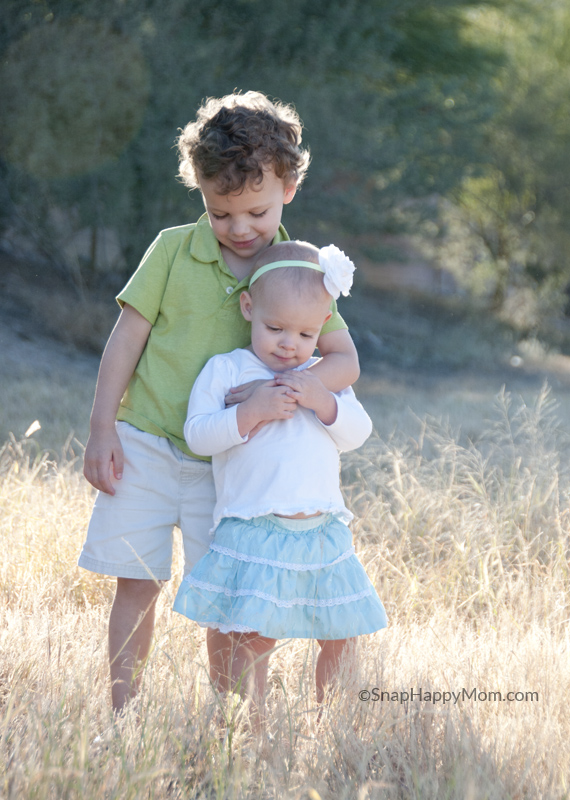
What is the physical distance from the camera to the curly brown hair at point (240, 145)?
2.15 meters

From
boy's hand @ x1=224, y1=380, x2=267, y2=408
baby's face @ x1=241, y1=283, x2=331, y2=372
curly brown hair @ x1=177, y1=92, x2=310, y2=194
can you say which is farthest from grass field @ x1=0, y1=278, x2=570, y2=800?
curly brown hair @ x1=177, y1=92, x2=310, y2=194

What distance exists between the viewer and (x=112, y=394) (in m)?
2.27

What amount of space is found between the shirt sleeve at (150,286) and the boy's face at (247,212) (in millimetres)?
175

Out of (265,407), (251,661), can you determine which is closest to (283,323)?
(265,407)

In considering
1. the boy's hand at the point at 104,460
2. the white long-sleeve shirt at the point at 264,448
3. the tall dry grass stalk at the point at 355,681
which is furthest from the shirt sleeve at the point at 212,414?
the tall dry grass stalk at the point at 355,681

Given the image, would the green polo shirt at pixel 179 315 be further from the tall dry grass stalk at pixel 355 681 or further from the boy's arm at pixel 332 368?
the tall dry grass stalk at pixel 355 681

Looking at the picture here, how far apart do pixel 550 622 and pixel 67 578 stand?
173 centimetres

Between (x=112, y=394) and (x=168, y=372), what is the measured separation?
0.17 metres

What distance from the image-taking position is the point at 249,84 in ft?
31.9

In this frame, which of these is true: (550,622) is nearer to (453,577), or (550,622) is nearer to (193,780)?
(453,577)

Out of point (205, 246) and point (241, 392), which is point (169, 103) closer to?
point (205, 246)

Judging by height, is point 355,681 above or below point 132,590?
below

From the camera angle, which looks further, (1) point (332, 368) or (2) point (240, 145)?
(1) point (332, 368)

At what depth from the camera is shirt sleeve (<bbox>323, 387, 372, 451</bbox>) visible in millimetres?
2180
